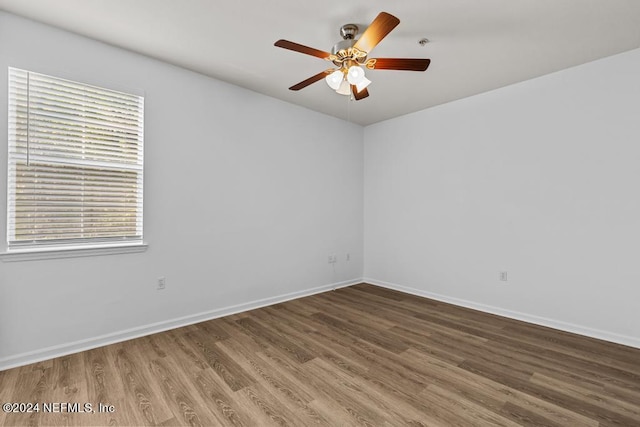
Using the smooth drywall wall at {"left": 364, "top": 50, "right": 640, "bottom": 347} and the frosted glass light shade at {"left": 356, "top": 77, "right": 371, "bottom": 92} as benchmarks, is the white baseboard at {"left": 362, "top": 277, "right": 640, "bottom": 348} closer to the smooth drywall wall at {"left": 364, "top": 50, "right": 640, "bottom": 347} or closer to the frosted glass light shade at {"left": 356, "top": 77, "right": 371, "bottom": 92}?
the smooth drywall wall at {"left": 364, "top": 50, "right": 640, "bottom": 347}

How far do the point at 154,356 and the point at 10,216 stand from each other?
153cm

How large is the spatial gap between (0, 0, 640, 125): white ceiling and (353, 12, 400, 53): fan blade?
31 centimetres

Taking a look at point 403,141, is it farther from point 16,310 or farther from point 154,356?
point 16,310

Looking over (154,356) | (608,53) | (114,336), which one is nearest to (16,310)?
(114,336)

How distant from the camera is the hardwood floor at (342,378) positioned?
176cm

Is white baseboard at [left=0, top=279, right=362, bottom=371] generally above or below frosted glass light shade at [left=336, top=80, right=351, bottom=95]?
below

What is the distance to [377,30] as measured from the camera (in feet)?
6.15

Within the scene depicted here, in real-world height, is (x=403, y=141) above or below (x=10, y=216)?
above

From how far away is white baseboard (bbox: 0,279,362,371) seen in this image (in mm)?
2279

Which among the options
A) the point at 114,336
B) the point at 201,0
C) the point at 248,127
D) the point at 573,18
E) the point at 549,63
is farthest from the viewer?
the point at 248,127

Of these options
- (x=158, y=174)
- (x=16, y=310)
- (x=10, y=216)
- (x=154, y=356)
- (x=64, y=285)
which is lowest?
(x=154, y=356)

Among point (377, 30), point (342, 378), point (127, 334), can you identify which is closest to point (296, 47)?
point (377, 30)

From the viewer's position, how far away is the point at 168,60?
2924 mm

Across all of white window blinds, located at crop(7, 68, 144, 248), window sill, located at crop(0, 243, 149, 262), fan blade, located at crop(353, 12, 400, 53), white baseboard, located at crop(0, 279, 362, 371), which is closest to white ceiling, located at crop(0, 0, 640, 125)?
fan blade, located at crop(353, 12, 400, 53)
